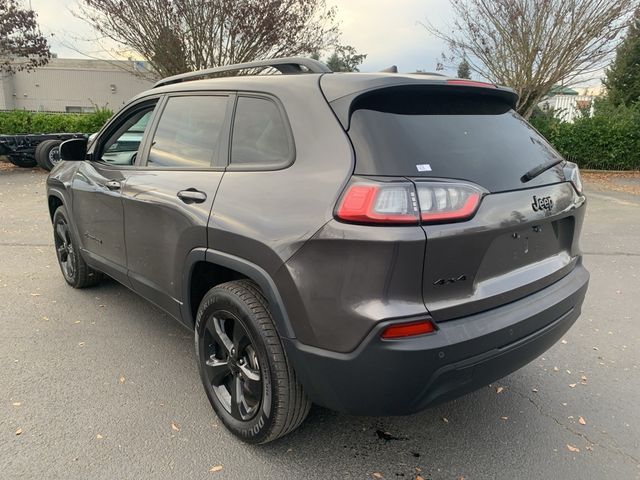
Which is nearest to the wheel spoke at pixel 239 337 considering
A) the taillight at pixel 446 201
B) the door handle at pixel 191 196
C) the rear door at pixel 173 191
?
the rear door at pixel 173 191

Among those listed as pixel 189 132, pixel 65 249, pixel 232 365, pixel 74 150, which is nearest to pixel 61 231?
pixel 65 249

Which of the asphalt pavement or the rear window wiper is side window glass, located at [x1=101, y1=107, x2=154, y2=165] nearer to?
the asphalt pavement

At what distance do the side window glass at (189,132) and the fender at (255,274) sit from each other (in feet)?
1.69

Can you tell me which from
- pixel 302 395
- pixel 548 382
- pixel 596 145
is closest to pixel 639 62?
pixel 596 145

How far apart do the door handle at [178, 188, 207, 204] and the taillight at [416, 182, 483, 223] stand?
1.20 meters

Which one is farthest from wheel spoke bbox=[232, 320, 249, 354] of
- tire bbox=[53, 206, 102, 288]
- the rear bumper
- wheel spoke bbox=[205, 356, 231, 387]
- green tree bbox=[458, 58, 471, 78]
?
green tree bbox=[458, 58, 471, 78]

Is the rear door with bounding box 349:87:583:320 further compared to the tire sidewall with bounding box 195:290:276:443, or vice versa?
the tire sidewall with bounding box 195:290:276:443

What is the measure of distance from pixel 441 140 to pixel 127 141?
2470mm

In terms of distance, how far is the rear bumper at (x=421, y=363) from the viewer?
1.92m

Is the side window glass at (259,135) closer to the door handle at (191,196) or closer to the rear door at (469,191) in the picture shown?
the door handle at (191,196)

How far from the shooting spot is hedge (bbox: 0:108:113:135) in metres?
14.1

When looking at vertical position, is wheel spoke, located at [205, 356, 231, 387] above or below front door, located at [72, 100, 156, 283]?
below

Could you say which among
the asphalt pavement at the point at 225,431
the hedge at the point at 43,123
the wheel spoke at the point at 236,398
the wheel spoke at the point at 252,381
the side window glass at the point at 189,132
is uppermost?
the side window glass at the point at 189,132

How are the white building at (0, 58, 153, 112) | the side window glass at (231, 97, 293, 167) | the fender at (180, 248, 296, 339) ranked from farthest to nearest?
the white building at (0, 58, 153, 112)
the side window glass at (231, 97, 293, 167)
the fender at (180, 248, 296, 339)
